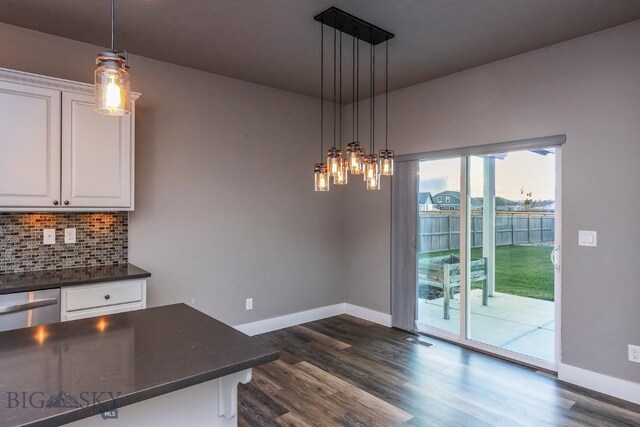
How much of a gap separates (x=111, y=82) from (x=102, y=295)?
181cm

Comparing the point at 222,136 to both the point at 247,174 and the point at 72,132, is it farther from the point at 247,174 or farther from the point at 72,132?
the point at 72,132

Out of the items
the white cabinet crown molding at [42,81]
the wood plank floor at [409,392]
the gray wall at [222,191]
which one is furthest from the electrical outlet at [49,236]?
the wood plank floor at [409,392]

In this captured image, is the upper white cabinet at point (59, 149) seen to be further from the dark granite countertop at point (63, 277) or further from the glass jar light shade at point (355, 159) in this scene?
the glass jar light shade at point (355, 159)

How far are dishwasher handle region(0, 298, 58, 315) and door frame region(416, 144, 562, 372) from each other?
3.47 metres

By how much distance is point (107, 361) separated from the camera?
129cm

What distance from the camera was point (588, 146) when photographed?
10.1 ft

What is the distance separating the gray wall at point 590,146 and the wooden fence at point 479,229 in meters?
0.27

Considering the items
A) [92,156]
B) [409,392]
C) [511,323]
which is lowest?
[409,392]

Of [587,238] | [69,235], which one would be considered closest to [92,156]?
[69,235]

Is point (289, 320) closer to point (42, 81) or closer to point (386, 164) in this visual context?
point (386, 164)

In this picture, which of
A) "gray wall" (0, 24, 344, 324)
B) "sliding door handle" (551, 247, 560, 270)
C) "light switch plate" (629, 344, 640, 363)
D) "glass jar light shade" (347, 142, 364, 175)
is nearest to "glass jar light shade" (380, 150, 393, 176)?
"glass jar light shade" (347, 142, 364, 175)

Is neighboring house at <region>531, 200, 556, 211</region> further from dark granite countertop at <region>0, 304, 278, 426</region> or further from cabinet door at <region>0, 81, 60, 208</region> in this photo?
cabinet door at <region>0, 81, 60, 208</region>

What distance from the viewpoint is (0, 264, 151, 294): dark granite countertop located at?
2.46 m

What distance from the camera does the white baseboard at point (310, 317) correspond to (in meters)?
4.29
